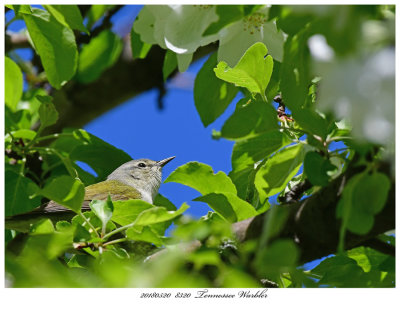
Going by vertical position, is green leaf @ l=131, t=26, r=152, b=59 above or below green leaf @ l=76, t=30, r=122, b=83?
above

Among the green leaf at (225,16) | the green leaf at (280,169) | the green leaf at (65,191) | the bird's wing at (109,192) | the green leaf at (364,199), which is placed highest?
the green leaf at (225,16)

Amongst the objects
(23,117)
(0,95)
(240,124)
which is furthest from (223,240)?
(23,117)

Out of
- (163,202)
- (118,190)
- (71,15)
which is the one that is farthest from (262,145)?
(118,190)

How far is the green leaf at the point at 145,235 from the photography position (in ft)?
4.30

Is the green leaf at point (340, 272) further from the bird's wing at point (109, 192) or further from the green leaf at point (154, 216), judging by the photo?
the bird's wing at point (109, 192)

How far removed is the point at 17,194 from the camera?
2.01 m

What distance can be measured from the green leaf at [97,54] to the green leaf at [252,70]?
2.03m

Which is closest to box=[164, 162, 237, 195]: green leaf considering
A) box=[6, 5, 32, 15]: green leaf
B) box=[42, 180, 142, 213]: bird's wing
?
box=[6, 5, 32, 15]: green leaf

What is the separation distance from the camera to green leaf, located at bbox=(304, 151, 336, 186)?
46.5 inches

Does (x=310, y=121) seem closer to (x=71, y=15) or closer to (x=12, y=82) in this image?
(x=71, y=15)

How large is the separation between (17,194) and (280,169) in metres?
1.05

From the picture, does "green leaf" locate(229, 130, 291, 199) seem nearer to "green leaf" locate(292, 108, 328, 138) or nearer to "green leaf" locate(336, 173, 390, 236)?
"green leaf" locate(292, 108, 328, 138)

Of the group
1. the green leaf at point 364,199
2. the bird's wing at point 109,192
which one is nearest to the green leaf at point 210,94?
the green leaf at point 364,199

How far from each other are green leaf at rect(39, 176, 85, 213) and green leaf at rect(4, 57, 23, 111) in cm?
72
